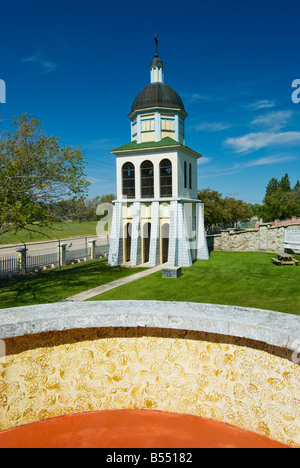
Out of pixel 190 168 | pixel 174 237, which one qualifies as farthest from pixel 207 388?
pixel 190 168

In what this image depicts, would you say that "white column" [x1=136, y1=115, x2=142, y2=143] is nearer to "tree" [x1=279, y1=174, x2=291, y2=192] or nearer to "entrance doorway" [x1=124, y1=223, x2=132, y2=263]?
"entrance doorway" [x1=124, y1=223, x2=132, y2=263]

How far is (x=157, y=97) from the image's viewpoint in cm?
2302

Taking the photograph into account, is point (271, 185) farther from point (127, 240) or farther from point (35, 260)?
point (35, 260)

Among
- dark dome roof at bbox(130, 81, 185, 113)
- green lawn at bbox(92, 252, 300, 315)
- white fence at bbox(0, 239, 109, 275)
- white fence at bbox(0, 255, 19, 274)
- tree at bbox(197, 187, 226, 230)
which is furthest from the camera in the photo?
tree at bbox(197, 187, 226, 230)

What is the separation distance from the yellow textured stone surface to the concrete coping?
0.21m

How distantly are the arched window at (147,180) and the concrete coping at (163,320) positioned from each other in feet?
68.6

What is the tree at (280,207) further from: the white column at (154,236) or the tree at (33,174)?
the tree at (33,174)

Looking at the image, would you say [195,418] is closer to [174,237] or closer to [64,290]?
[64,290]

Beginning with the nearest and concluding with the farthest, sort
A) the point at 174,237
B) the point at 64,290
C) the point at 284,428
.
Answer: the point at 284,428 → the point at 64,290 → the point at 174,237

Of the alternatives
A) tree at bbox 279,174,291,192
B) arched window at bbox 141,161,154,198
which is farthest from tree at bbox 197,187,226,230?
tree at bbox 279,174,291,192

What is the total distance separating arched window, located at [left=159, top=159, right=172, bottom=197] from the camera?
23.2 m

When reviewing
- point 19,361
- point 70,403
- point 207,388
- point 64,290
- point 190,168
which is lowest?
point 64,290

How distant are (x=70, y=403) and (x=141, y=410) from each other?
789 mm

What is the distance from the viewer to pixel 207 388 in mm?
3367
